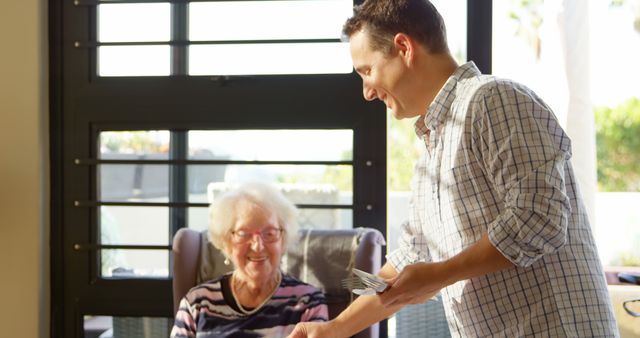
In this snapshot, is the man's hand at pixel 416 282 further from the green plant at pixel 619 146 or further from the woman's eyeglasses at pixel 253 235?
the green plant at pixel 619 146

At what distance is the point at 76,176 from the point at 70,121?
238mm

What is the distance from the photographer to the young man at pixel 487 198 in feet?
4.35

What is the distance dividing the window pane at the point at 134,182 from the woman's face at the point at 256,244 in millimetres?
717

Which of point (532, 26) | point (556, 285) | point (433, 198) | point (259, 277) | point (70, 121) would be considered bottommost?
point (259, 277)

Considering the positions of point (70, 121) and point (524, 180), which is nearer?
point (524, 180)

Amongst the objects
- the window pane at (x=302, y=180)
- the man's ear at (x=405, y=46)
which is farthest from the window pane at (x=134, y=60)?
the man's ear at (x=405, y=46)

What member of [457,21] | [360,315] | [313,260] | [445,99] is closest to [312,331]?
[360,315]

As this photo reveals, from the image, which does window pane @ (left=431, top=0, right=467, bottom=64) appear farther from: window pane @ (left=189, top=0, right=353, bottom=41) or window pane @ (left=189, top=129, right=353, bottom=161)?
window pane @ (left=189, top=129, right=353, bottom=161)

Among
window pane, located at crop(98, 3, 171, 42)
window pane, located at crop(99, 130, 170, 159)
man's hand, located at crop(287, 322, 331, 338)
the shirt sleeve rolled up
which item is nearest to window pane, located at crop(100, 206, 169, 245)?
window pane, located at crop(99, 130, 170, 159)

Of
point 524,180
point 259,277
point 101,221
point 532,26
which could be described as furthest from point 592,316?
point 101,221

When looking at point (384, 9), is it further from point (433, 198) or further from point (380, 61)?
point (433, 198)

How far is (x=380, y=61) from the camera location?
5.26 feet

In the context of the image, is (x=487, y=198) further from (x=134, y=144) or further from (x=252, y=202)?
(x=134, y=144)

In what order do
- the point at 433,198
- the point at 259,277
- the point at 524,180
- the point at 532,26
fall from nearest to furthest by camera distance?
the point at 524,180
the point at 433,198
the point at 259,277
the point at 532,26
